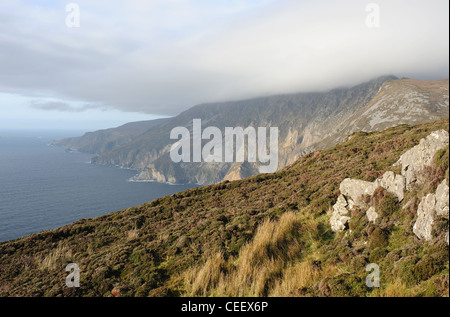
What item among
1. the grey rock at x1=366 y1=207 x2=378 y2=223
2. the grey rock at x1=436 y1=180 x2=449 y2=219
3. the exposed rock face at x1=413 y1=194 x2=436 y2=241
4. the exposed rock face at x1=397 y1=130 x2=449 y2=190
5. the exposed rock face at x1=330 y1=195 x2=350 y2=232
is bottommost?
the exposed rock face at x1=330 y1=195 x2=350 y2=232

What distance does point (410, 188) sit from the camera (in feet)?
33.0

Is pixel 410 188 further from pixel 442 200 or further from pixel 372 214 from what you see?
pixel 442 200

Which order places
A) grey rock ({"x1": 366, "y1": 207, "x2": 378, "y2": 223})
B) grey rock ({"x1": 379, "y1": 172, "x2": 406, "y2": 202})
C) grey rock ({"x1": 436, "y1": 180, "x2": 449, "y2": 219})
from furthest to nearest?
grey rock ({"x1": 366, "y1": 207, "x2": 378, "y2": 223})
grey rock ({"x1": 379, "y1": 172, "x2": 406, "y2": 202})
grey rock ({"x1": 436, "y1": 180, "x2": 449, "y2": 219})

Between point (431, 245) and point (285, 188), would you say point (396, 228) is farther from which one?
point (285, 188)

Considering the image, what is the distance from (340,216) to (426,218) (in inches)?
169

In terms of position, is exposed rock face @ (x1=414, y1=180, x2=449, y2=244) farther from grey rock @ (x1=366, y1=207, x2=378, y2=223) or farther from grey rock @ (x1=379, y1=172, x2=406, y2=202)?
grey rock @ (x1=366, y1=207, x2=378, y2=223)

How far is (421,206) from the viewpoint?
8734 mm

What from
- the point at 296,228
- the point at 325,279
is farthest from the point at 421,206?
the point at 296,228

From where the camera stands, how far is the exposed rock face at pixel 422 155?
8.94 meters

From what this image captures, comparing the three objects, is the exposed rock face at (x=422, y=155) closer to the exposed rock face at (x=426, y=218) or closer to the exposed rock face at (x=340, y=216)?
the exposed rock face at (x=426, y=218)

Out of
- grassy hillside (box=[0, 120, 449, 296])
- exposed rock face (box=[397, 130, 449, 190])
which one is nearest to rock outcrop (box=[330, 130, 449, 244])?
exposed rock face (box=[397, 130, 449, 190])

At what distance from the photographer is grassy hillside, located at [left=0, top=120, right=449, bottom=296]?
7.92m

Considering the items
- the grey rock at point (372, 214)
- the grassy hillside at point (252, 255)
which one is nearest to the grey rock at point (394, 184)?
the grassy hillside at point (252, 255)
